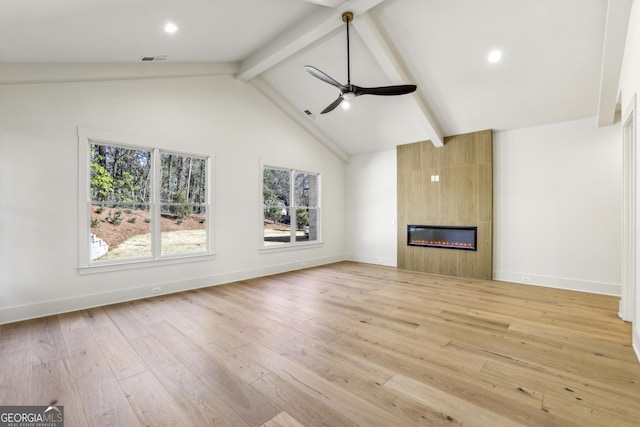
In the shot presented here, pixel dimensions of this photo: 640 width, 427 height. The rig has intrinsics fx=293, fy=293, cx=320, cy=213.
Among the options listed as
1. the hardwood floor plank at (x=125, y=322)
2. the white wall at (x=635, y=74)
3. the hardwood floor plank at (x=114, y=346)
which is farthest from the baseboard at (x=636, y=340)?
the hardwood floor plank at (x=125, y=322)

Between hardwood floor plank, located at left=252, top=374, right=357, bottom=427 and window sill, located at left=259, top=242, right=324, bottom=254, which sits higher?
window sill, located at left=259, top=242, right=324, bottom=254

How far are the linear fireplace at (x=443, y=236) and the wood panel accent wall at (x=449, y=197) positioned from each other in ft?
0.29

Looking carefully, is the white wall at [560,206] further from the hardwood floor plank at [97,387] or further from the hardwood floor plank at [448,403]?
the hardwood floor plank at [97,387]

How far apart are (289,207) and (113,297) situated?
3.62 m

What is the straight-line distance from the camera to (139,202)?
4430mm

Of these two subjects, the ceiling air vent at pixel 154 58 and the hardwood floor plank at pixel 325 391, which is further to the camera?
the ceiling air vent at pixel 154 58

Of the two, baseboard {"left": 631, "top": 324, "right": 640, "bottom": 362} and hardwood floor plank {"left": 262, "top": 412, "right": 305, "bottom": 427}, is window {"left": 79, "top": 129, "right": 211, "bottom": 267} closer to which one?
hardwood floor plank {"left": 262, "top": 412, "right": 305, "bottom": 427}

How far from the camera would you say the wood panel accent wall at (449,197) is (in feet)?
18.4

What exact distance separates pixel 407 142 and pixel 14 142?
21.2 ft

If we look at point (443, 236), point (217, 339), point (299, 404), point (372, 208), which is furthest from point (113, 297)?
point (443, 236)

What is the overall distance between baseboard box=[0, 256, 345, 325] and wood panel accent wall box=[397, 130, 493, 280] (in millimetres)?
3214

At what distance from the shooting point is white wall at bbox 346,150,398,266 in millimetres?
7121

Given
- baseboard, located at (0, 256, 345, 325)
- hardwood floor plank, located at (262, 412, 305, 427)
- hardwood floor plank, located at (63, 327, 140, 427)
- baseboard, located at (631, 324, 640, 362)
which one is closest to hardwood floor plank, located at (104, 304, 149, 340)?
baseboard, located at (0, 256, 345, 325)

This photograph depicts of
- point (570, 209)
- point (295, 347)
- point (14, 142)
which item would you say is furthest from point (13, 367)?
point (570, 209)
